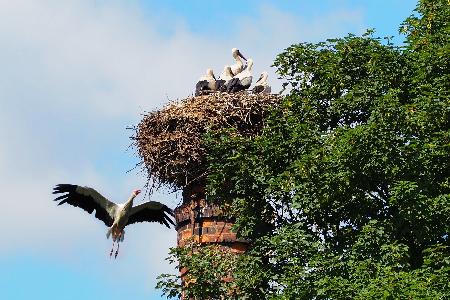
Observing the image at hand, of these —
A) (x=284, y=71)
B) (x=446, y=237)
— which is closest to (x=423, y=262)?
(x=446, y=237)

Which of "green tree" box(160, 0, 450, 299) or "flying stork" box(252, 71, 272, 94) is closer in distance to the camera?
"green tree" box(160, 0, 450, 299)

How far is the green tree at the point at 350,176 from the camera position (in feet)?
68.1

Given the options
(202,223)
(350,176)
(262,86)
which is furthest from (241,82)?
(350,176)

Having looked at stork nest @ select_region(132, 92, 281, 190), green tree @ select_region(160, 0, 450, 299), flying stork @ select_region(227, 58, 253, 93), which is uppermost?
flying stork @ select_region(227, 58, 253, 93)

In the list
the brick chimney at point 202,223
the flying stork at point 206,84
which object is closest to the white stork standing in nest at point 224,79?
the flying stork at point 206,84

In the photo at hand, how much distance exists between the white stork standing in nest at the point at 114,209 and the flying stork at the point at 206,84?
2.83 m

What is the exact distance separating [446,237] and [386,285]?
2452 mm

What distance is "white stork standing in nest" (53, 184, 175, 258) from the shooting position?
25469 mm

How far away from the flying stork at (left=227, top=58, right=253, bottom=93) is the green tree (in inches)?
113

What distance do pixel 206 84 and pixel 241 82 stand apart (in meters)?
0.78

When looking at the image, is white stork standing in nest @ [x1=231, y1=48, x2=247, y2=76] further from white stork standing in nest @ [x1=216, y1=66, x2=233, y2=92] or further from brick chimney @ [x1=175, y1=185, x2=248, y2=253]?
brick chimney @ [x1=175, y1=185, x2=248, y2=253]

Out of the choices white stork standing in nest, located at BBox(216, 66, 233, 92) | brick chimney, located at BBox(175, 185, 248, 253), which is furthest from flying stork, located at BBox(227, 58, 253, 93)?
brick chimney, located at BBox(175, 185, 248, 253)

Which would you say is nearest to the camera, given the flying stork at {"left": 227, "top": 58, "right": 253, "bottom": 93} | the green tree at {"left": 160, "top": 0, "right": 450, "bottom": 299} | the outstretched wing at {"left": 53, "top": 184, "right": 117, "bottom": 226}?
the green tree at {"left": 160, "top": 0, "right": 450, "bottom": 299}

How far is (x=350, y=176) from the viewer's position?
2156cm
